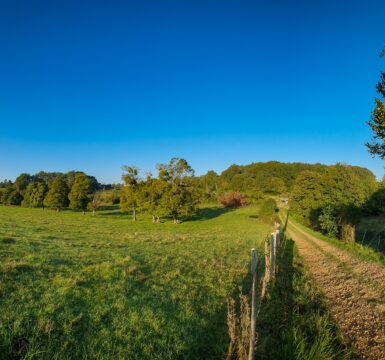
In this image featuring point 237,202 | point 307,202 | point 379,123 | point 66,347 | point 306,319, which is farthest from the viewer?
point 237,202

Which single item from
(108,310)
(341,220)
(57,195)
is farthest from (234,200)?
(108,310)

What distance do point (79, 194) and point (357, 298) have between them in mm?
56965

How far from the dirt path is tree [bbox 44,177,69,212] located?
194ft

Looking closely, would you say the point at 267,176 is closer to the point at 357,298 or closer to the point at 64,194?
the point at 64,194

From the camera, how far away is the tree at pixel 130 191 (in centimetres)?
4794

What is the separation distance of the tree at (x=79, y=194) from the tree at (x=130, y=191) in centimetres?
1224

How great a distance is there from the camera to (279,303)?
23.3ft

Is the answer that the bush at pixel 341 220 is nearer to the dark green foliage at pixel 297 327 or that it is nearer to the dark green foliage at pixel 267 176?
the dark green foliage at pixel 297 327

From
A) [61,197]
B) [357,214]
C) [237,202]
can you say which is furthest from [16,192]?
[357,214]

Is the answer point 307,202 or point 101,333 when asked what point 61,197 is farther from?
point 101,333

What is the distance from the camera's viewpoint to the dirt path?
5453 millimetres

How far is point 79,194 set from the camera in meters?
55.8

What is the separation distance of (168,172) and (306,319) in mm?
39978

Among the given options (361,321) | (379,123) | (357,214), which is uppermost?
(379,123)
